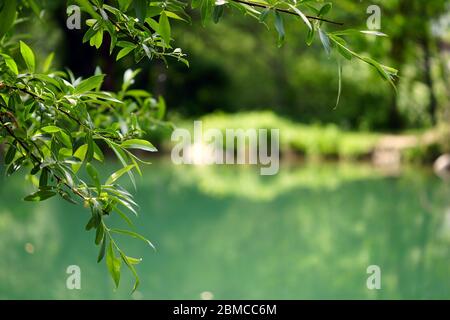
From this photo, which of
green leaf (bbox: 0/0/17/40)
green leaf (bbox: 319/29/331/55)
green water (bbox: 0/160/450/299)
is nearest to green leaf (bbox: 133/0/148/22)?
green leaf (bbox: 0/0/17/40)

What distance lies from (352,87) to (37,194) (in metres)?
15.0

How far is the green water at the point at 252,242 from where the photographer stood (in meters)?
3.43

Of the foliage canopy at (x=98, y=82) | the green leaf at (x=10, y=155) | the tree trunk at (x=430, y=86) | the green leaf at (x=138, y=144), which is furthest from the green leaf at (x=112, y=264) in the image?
the tree trunk at (x=430, y=86)

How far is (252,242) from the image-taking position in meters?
4.98

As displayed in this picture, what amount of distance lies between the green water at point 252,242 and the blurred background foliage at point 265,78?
565cm

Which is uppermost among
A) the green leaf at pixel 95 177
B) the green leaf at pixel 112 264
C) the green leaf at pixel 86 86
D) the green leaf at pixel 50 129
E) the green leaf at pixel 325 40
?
the green leaf at pixel 325 40

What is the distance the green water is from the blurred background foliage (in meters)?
5.65

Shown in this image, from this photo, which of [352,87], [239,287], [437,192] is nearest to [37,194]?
[239,287]

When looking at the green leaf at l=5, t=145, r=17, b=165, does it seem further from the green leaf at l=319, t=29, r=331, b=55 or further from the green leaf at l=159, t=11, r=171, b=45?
the green leaf at l=319, t=29, r=331, b=55

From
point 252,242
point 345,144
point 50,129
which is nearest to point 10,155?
point 50,129

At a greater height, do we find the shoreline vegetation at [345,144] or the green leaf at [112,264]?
the shoreline vegetation at [345,144]

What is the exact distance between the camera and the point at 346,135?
12133 millimetres

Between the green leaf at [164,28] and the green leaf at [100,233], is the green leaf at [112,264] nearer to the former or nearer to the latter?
the green leaf at [100,233]

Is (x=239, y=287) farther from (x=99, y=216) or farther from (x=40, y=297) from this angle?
(x=99, y=216)
